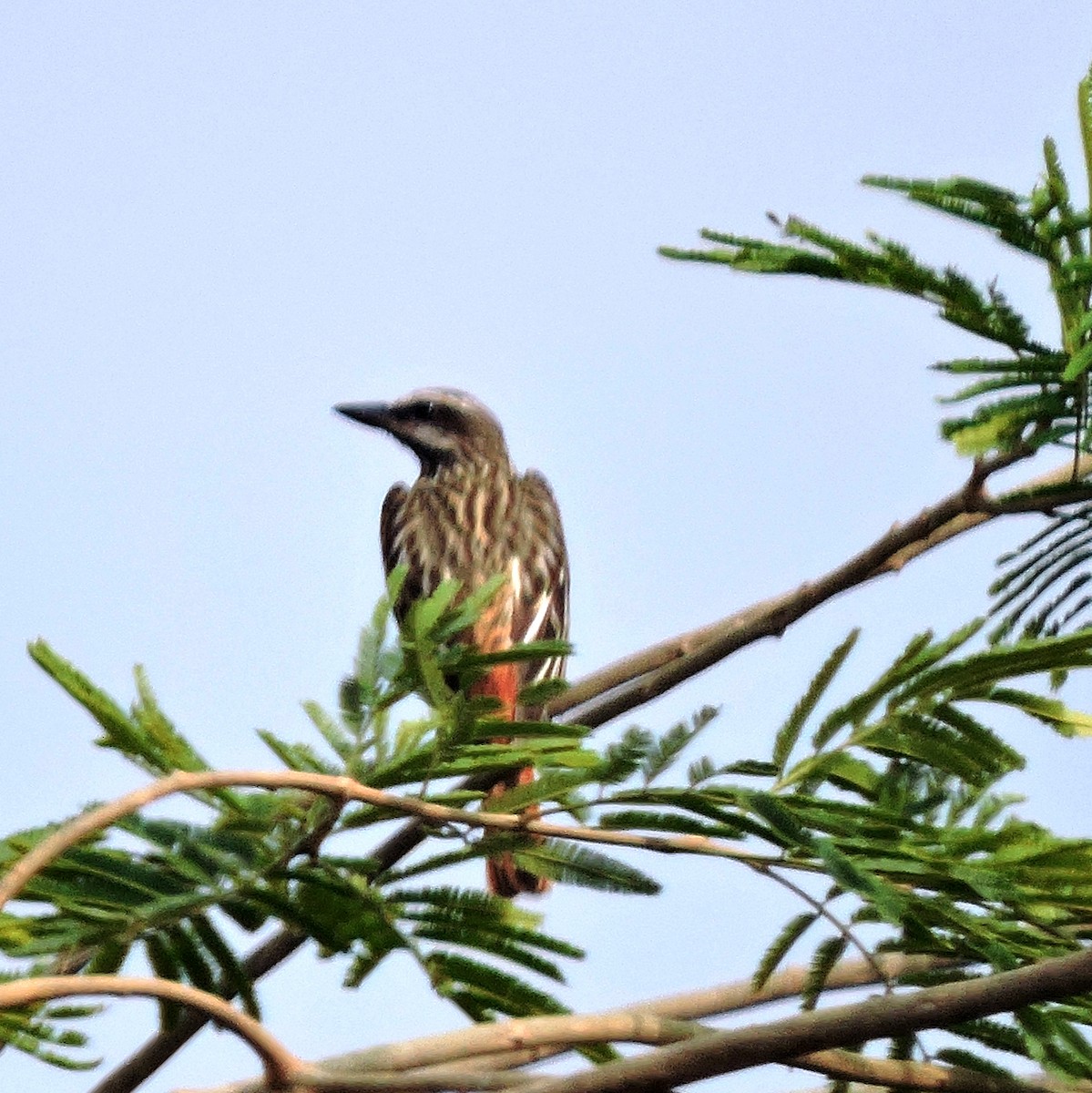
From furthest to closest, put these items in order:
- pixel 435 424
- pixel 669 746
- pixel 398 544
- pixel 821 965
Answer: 1. pixel 435 424
2. pixel 398 544
3. pixel 821 965
4. pixel 669 746

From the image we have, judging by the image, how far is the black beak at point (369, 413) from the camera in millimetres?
8133

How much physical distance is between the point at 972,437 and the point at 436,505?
3829 mm

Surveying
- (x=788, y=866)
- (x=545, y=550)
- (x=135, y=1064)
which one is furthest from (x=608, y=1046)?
(x=545, y=550)

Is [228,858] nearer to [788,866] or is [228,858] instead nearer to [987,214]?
[788,866]

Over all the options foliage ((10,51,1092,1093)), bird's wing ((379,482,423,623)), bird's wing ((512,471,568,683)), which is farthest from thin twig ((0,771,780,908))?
bird's wing ((379,482,423,623))

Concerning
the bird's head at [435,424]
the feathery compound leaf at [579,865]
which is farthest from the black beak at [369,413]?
the feathery compound leaf at [579,865]

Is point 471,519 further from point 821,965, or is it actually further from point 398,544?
point 821,965

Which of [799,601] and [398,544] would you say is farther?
[398,544]

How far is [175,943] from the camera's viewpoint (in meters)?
3.15

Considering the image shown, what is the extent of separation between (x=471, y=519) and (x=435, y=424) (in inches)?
Result: 48.2

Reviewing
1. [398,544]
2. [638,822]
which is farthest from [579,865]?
[398,544]

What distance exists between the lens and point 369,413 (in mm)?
8180

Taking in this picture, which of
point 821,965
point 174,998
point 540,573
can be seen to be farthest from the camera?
point 540,573

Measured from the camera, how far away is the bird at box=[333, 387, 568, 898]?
6477 mm
